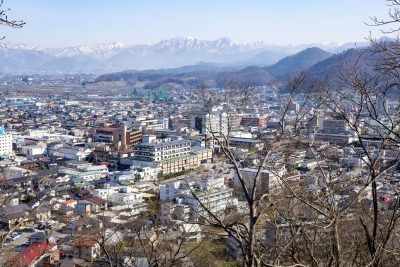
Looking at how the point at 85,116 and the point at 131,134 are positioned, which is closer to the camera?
the point at 131,134

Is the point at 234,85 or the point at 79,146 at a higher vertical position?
the point at 234,85

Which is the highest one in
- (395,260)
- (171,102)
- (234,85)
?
(234,85)

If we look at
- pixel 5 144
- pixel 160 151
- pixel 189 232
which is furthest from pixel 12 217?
pixel 5 144

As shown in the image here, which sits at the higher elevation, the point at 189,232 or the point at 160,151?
→ the point at 189,232

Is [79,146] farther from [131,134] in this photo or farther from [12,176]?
[12,176]

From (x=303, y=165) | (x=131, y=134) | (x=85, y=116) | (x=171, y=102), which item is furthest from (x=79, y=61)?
(x=303, y=165)

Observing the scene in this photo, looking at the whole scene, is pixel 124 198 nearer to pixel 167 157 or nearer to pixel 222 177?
pixel 222 177

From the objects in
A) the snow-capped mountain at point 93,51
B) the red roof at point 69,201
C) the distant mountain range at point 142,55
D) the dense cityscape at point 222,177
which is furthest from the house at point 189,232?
the snow-capped mountain at point 93,51

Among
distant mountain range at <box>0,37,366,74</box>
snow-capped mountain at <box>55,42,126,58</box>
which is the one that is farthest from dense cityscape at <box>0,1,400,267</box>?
snow-capped mountain at <box>55,42,126,58</box>
